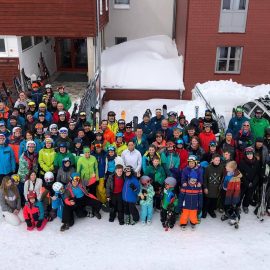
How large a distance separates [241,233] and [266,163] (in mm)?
1629

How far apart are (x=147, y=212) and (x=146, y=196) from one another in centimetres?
42

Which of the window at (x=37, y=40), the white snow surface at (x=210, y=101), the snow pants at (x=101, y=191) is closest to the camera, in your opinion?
the snow pants at (x=101, y=191)

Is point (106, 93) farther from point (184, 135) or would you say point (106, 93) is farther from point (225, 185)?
point (225, 185)

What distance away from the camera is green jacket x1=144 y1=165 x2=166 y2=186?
7996 mm

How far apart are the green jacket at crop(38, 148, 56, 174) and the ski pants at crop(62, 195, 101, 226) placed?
0.99m

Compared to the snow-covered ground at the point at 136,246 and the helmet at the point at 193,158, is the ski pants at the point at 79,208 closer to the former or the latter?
the snow-covered ground at the point at 136,246

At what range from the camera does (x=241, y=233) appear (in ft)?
25.1

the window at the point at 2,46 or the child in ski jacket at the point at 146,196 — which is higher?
the window at the point at 2,46

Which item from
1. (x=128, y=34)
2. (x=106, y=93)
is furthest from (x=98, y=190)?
(x=128, y=34)

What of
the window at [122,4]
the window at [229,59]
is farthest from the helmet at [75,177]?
the window at [122,4]

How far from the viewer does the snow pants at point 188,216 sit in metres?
→ 7.63

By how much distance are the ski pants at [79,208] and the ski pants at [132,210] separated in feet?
2.10

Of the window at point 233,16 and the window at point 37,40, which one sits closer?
the window at point 233,16

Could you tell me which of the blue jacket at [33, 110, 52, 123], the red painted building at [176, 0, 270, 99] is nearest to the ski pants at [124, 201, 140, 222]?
the blue jacket at [33, 110, 52, 123]
